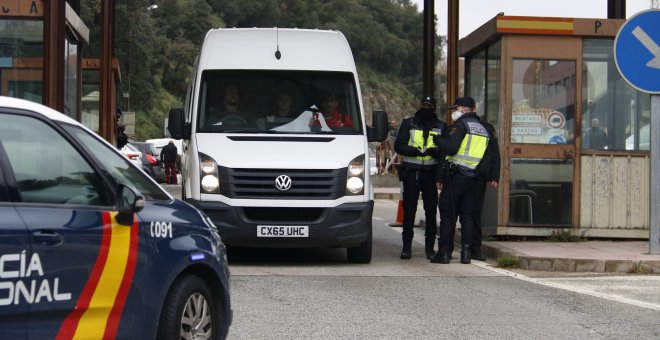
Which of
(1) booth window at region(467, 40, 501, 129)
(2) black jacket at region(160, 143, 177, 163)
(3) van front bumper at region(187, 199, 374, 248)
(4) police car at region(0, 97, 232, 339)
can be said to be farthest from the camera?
(2) black jacket at region(160, 143, 177, 163)

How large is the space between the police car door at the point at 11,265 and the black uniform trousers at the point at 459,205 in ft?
28.6

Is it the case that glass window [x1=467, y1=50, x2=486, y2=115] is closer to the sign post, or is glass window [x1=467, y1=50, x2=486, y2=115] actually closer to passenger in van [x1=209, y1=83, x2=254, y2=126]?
the sign post

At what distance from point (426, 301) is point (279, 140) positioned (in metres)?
3.28

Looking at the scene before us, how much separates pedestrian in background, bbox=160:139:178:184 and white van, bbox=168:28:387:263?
31.8 metres

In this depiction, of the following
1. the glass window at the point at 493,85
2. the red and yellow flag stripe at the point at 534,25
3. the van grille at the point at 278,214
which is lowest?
the van grille at the point at 278,214

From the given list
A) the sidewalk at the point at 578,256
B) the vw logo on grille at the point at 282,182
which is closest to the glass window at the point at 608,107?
the sidewalk at the point at 578,256

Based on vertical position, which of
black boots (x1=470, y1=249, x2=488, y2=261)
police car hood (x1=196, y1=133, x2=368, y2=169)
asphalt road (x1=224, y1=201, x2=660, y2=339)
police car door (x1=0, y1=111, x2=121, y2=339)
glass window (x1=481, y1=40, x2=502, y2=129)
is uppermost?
glass window (x1=481, y1=40, x2=502, y2=129)

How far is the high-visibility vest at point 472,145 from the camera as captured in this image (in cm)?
1298

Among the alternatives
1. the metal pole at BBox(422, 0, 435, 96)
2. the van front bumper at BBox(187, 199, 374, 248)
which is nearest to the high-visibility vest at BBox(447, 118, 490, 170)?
the van front bumper at BBox(187, 199, 374, 248)

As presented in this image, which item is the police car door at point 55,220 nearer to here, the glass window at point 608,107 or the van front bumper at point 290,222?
the van front bumper at point 290,222

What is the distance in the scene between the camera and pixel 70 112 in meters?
19.4

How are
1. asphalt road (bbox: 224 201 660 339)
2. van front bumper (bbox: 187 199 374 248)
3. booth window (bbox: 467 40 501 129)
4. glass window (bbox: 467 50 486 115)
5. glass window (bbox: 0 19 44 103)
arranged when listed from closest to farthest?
1. asphalt road (bbox: 224 201 660 339)
2. van front bumper (bbox: 187 199 374 248)
3. booth window (bbox: 467 40 501 129)
4. glass window (bbox: 467 50 486 115)
5. glass window (bbox: 0 19 44 103)

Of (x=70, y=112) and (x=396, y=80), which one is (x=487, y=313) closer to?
(x=70, y=112)

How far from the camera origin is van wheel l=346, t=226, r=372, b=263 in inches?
499
